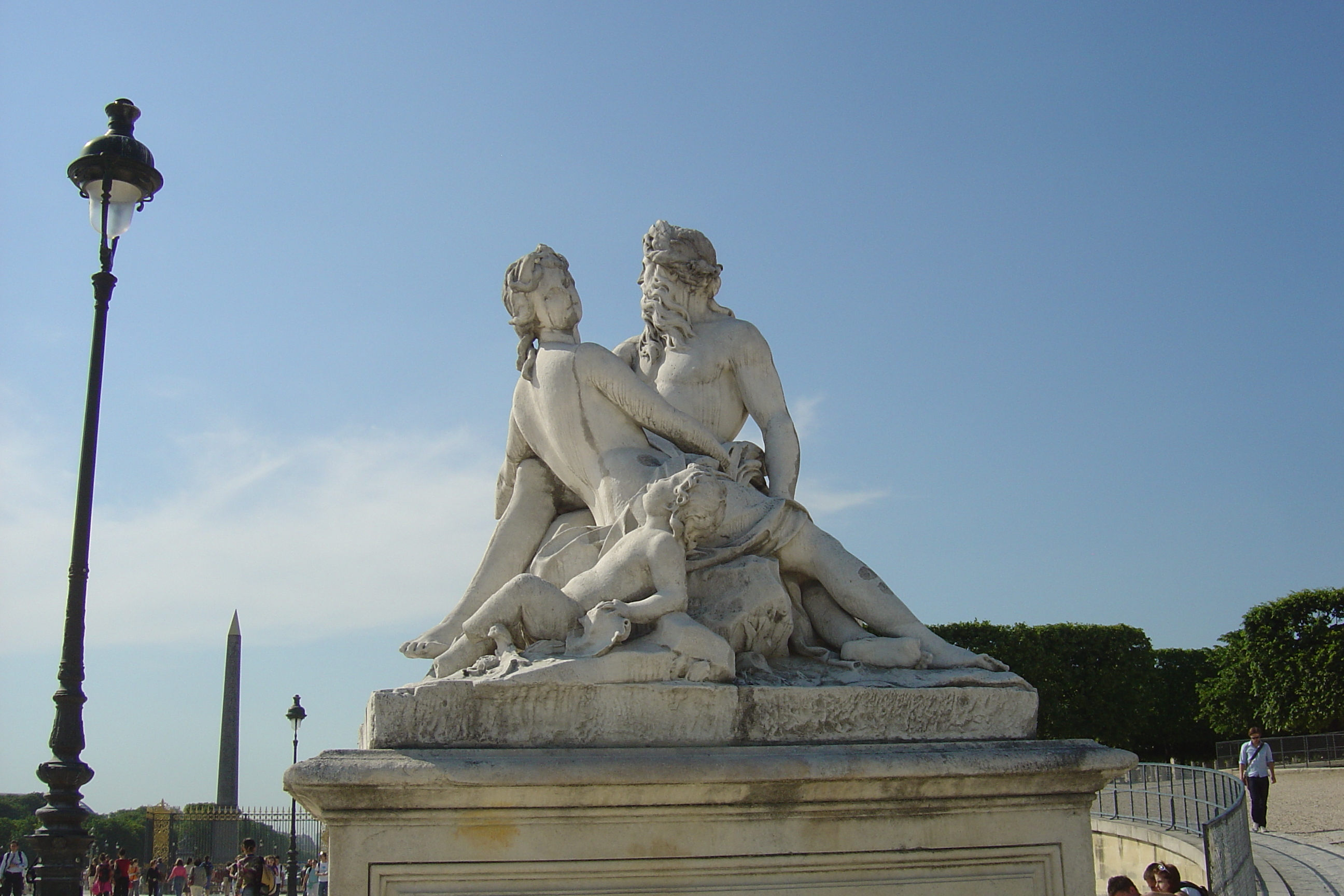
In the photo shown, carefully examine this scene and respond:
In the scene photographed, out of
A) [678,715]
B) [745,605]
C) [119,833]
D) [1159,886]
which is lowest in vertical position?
[119,833]

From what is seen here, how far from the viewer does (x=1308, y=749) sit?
2859cm

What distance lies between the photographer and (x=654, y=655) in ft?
12.4

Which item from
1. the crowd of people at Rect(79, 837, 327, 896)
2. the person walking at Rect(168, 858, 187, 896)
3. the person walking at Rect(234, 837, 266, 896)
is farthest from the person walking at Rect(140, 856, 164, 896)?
the person walking at Rect(234, 837, 266, 896)

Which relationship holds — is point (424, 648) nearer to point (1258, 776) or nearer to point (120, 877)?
point (1258, 776)

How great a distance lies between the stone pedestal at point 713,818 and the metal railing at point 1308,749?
2669 cm

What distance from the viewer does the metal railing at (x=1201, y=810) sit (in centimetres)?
769

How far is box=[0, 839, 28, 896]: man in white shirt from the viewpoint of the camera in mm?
16500

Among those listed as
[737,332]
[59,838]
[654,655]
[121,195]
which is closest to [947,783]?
[654,655]

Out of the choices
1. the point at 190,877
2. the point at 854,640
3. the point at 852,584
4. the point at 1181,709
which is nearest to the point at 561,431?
the point at 852,584

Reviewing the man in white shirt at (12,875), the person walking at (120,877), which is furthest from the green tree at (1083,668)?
the man in white shirt at (12,875)

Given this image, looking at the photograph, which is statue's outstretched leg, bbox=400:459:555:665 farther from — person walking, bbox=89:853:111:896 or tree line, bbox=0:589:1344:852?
tree line, bbox=0:589:1344:852

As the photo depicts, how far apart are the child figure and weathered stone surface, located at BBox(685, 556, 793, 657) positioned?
15cm

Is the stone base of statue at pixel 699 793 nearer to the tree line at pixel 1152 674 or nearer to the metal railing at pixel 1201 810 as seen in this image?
the metal railing at pixel 1201 810

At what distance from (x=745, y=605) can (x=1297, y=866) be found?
9075 mm
